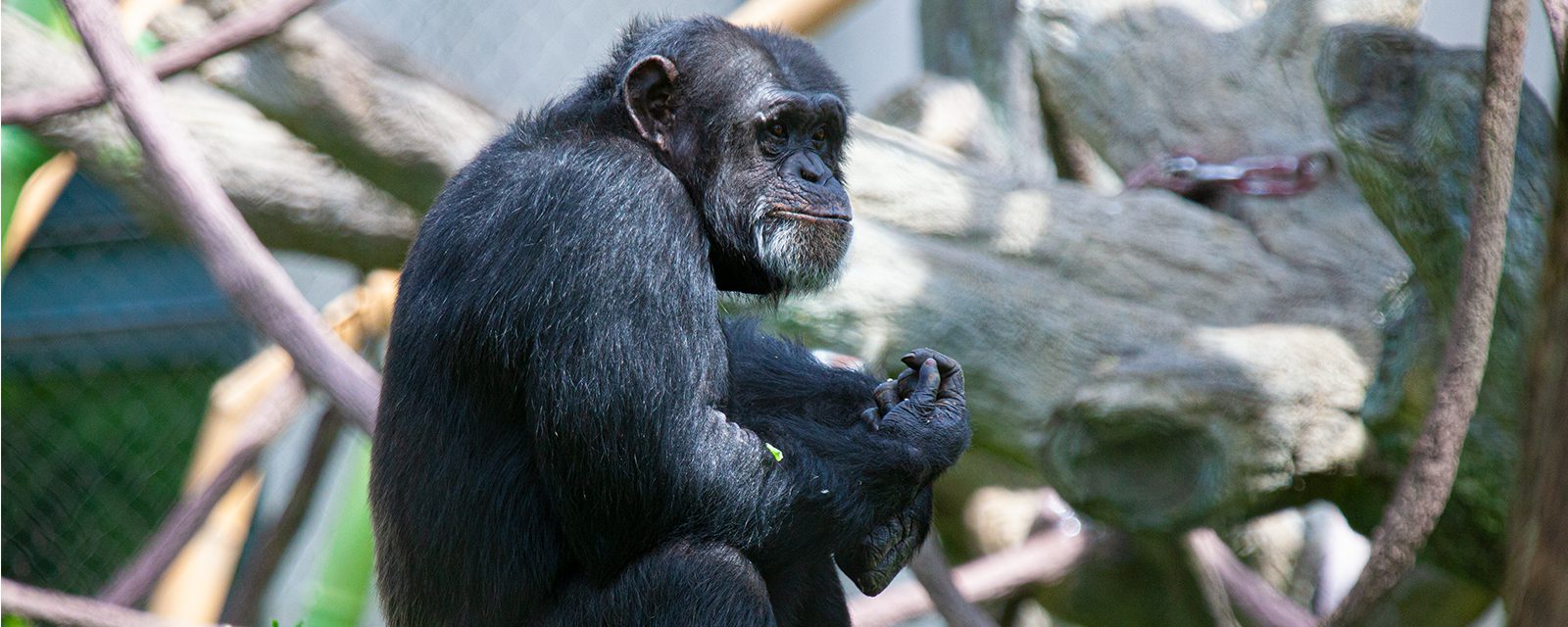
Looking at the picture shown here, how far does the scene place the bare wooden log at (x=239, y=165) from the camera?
228 inches

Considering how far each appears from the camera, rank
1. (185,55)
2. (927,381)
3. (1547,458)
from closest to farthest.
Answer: (1547,458) → (927,381) → (185,55)

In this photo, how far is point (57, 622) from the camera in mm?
4180

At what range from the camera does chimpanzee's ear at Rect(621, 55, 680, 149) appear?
9.96 ft

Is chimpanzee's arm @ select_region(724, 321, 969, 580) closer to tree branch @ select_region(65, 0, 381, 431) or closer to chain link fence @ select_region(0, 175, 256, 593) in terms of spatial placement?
tree branch @ select_region(65, 0, 381, 431)

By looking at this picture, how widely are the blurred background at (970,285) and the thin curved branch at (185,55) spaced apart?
78mm

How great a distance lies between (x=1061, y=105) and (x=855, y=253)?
202 cm

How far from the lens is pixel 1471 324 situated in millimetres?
2943

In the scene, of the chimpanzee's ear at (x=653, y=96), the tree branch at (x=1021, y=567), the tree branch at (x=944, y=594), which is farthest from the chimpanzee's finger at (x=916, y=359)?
the tree branch at (x=1021, y=567)

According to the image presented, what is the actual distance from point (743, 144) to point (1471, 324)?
1.59m

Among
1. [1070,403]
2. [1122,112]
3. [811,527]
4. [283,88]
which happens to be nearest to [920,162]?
[1122,112]

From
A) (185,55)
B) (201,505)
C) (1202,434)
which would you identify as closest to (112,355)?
(201,505)

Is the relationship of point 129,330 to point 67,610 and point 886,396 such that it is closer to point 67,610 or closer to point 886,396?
point 67,610

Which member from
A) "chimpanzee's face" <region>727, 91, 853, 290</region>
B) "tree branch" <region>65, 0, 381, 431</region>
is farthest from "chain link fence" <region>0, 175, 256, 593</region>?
"chimpanzee's face" <region>727, 91, 853, 290</region>

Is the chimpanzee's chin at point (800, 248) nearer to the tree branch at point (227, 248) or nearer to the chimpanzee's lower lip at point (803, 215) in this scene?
the chimpanzee's lower lip at point (803, 215)
